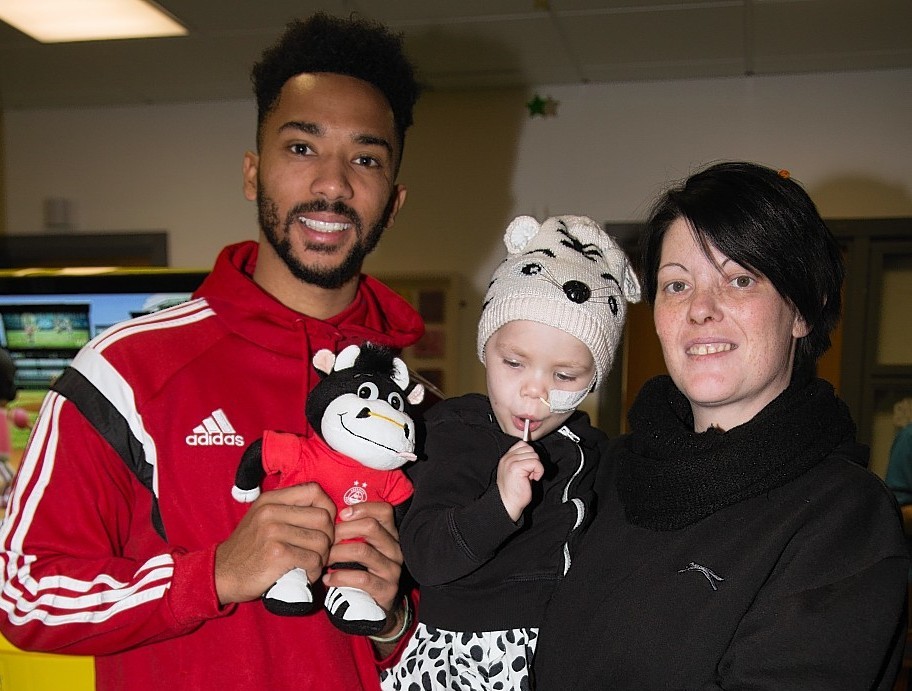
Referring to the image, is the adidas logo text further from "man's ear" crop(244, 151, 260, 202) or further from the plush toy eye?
"man's ear" crop(244, 151, 260, 202)

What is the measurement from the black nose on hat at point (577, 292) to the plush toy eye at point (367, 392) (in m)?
0.35

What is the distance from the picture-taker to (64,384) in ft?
4.59

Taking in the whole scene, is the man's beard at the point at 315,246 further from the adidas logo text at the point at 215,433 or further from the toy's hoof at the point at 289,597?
the toy's hoof at the point at 289,597

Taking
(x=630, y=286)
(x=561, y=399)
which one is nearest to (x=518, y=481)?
(x=561, y=399)

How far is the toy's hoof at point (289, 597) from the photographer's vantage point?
128 cm

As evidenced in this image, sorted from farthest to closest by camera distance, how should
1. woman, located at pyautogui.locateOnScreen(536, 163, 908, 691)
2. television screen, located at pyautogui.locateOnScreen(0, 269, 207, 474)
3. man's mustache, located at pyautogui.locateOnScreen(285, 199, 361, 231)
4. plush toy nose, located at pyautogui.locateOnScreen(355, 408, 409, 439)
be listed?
television screen, located at pyautogui.locateOnScreen(0, 269, 207, 474) < man's mustache, located at pyautogui.locateOnScreen(285, 199, 361, 231) < plush toy nose, located at pyautogui.locateOnScreen(355, 408, 409, 439) < woman, located at pyautogui.locateOnScreen(536, 163, 908, 691)

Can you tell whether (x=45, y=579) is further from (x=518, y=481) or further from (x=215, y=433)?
(x=518, y=481)

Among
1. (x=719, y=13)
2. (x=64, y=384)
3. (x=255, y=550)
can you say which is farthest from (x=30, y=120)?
(x=255, y=550)

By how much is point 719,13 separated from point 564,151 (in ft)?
3.89

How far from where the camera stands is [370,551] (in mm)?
1362

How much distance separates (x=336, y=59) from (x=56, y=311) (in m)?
1.67

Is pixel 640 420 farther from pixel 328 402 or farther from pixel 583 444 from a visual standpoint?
pixel 328 402

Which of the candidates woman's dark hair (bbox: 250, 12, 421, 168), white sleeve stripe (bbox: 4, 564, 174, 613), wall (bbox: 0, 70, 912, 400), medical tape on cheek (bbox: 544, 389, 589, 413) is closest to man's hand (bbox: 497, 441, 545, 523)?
medical tape on cheek (bbox: 544, 389, 589, 413)

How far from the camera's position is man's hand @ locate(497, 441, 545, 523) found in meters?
1.23
